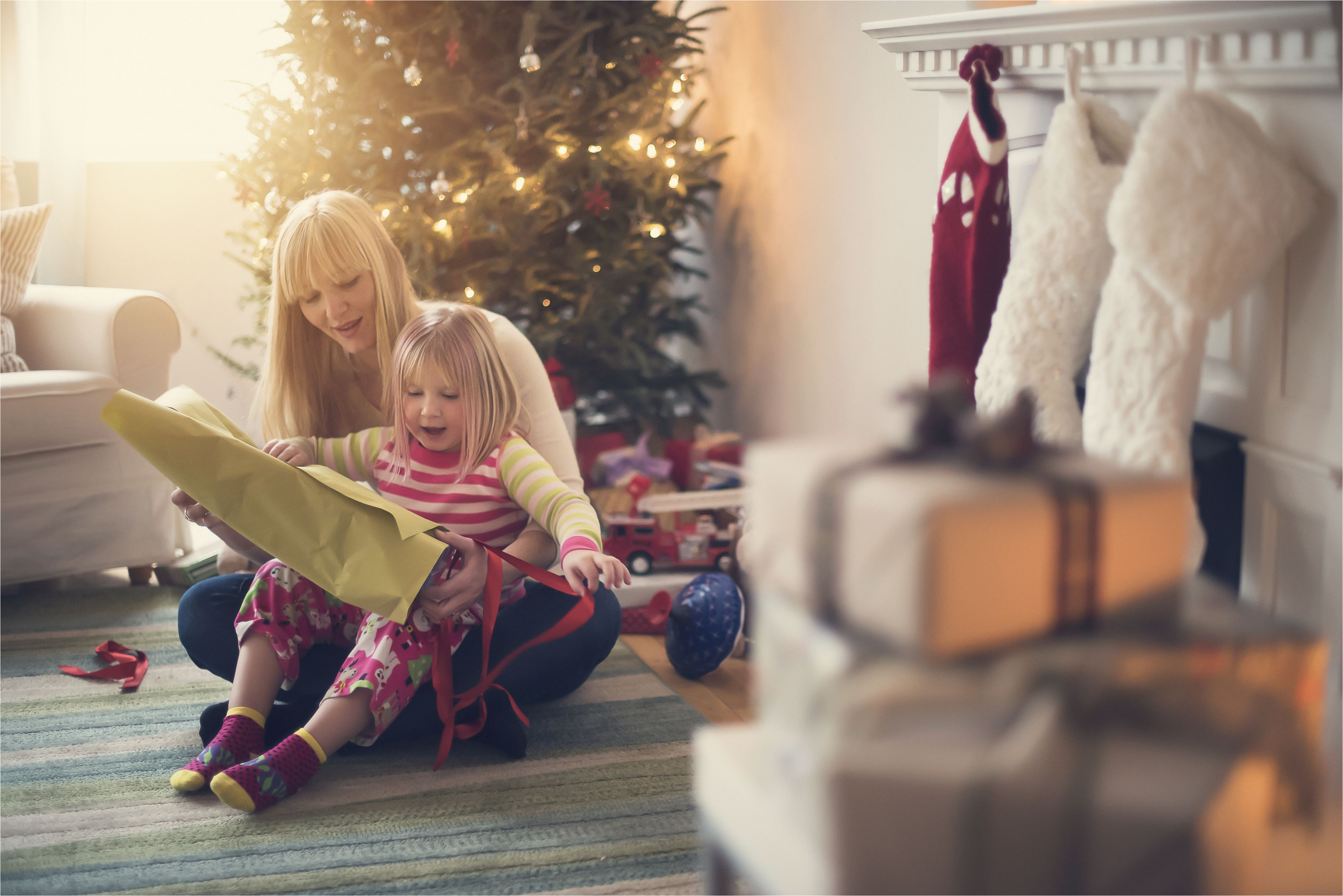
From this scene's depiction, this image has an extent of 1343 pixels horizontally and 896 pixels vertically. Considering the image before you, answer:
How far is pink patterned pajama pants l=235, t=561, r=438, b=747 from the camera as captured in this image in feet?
4.44

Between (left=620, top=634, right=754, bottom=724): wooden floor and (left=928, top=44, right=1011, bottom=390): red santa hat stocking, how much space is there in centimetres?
68

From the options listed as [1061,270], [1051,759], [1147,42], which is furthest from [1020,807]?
[1147,42]

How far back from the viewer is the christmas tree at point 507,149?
7.21 ft

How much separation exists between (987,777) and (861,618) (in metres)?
0.09

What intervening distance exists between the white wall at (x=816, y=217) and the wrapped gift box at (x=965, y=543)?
129 cm

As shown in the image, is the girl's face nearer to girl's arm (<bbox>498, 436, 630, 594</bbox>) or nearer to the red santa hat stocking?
girl's arm (<bbox>498, 436, 630, 594</bbox>)

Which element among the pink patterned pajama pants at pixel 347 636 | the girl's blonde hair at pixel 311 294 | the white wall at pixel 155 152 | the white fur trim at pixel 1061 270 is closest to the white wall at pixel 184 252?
the white wall at pixel 155 152

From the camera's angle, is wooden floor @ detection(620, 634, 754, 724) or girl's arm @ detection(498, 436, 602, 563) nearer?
girl's arm @ detection(498, 436, 602, 563)

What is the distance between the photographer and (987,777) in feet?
1.61

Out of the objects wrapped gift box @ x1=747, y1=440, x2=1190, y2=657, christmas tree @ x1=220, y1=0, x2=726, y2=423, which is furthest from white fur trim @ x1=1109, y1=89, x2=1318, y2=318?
christmas tree @ x1=220, y1=0, x2=726, y2=423

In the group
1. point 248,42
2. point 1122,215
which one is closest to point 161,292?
point 248,42

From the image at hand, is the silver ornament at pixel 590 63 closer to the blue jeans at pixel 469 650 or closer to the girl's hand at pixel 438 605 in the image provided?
the blue jeans at pixel 469 650

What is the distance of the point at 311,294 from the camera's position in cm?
153

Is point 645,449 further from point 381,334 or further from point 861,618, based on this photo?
point 861,618
